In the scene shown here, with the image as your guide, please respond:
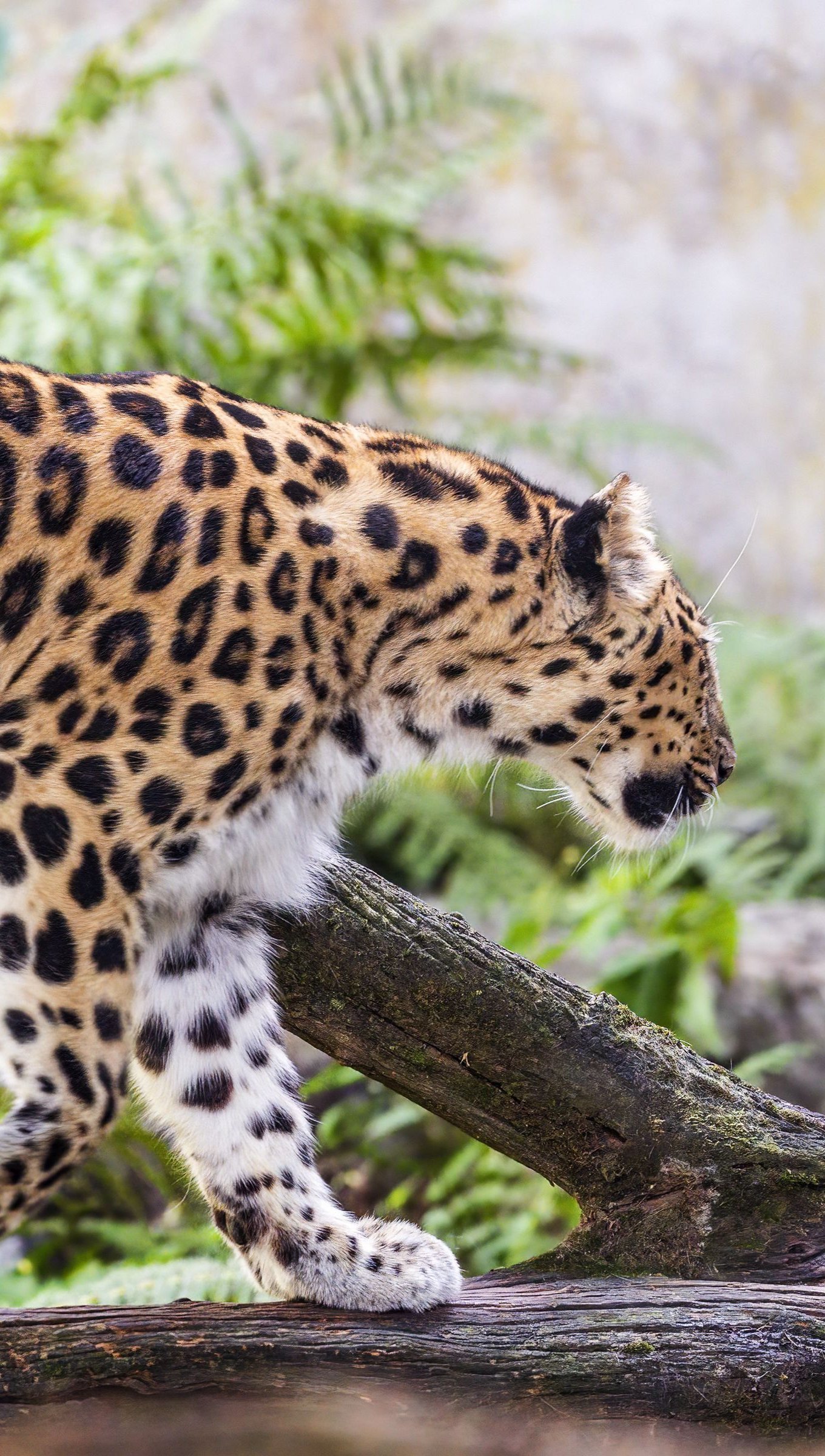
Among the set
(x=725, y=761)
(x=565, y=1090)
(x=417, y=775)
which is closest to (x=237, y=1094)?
(x=565, y=1090)

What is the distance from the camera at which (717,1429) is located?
3176 mm

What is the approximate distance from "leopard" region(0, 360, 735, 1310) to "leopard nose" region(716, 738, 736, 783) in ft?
0.05

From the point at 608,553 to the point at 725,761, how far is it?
2.34ft

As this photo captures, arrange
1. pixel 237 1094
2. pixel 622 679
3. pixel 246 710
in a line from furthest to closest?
pixel 622 679
pixel 237 1094
pixel 246 710

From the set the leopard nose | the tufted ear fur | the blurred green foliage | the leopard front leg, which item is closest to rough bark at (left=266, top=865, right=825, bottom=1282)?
the leopard front leg

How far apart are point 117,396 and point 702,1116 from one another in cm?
219

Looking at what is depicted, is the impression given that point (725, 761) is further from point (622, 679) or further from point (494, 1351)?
point (494, 1351)

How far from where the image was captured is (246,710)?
316cm

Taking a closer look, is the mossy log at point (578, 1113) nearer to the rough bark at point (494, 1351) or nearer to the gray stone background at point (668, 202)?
the rough bark at point (494, 1351)

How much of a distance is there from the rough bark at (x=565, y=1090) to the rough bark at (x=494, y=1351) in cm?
22

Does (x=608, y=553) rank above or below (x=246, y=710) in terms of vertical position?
above

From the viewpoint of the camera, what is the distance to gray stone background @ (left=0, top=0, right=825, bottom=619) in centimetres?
1388

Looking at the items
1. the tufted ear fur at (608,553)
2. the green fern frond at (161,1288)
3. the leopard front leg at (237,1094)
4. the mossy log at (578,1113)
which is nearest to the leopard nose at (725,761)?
the tufted ear fur at (608,553)

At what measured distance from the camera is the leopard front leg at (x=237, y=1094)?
11.5ft
